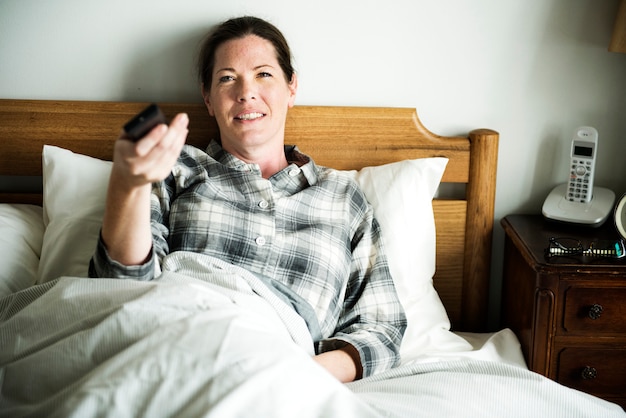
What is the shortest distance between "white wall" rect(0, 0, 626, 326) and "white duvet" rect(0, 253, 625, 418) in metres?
0.76

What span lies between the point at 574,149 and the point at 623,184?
279 millimetres

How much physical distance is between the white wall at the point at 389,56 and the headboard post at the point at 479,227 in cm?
10

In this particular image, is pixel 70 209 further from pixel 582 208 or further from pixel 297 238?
pixel 582 208

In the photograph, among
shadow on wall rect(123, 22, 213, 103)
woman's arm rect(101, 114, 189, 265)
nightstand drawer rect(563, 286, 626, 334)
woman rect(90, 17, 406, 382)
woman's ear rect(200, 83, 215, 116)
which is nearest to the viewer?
woman's arm rect(101, 114, 189, 265)

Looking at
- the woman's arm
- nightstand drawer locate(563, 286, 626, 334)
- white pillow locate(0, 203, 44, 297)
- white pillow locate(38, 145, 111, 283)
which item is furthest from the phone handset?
white pillow locate(0, 203, 44, 297)

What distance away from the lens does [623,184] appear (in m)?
1.82

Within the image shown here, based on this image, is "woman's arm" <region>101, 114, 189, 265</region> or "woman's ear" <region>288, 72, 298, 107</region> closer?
"woman's arm" <region>101, 114, 189, 265</region>

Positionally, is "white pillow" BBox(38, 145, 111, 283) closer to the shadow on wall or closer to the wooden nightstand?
the shadow on wall

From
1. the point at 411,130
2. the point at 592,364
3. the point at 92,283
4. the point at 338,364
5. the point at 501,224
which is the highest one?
the point at 411,130

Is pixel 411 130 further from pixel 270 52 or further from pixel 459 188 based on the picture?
pixel 270 52

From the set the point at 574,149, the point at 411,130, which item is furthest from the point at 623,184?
the point at 411,130

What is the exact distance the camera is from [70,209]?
1499mm

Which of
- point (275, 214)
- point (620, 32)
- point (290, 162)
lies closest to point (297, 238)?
point (275, 214)

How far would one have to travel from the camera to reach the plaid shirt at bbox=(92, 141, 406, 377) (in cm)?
139
